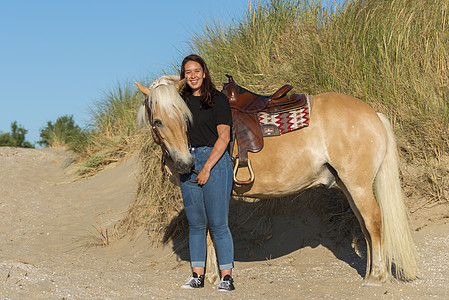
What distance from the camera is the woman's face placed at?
3637 millimetres

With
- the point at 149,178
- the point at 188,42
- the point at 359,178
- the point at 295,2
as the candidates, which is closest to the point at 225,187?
the point at 359,178

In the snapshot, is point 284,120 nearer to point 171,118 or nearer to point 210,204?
point 210,204

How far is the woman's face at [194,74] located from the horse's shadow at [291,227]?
2.36 meters

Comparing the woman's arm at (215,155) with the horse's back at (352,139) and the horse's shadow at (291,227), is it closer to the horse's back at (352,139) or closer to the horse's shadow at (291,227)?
the horse's back at (352,139)

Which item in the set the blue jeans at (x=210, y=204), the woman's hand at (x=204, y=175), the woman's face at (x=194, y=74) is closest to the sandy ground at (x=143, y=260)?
the blue jeans at (x=210, y=204)

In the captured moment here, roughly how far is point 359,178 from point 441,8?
4.09m

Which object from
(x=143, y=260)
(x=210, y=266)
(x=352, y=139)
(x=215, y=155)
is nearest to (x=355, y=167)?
(x=352, y=139)

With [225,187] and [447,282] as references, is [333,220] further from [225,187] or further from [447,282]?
[225,187]

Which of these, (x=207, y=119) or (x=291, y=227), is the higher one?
(x=207, y=119)

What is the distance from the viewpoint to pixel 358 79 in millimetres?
5953

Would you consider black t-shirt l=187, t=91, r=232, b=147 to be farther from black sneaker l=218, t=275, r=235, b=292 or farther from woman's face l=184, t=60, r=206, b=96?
black sneaker l=218, t=275, r=235, b=292

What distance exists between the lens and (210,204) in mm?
3645

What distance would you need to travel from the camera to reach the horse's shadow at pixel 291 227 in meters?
5.19

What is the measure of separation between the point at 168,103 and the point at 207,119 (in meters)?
0.40
